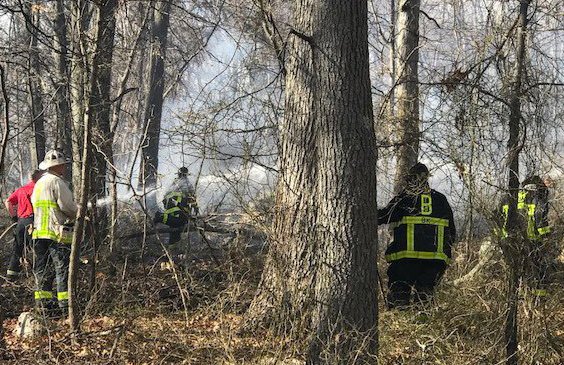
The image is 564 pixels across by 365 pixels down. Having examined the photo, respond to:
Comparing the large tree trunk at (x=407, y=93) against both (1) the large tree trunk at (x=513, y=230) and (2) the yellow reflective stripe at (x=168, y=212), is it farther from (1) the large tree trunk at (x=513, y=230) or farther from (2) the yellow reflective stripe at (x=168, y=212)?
(2) the yellow reflective stripe at (x=168, y=212)

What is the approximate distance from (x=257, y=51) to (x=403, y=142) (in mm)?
2164

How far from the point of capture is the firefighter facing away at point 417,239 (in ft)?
19.5

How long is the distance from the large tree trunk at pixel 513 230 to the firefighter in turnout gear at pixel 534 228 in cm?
5

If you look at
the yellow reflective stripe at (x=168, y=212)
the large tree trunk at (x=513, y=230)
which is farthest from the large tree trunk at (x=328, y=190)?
the yellow reflective stripe at (x=168, y=212)

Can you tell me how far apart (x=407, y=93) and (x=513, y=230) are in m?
3.59

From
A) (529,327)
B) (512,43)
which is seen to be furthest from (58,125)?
(529,327)

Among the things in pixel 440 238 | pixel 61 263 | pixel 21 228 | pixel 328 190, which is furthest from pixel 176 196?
pixel 328 190

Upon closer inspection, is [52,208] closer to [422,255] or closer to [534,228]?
[422,255]

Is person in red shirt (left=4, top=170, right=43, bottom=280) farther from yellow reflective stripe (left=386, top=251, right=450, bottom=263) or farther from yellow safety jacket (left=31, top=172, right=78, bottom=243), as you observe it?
yellow reflective stripe (left=386, top=251, right=450, bottom=263)

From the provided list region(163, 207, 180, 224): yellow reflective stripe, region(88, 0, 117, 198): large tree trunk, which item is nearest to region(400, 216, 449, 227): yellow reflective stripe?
region(88, 0, 117, 198): large tree trunk

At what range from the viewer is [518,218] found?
15.1ft

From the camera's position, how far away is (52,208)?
241 inches

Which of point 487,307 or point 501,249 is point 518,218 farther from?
point 487,307

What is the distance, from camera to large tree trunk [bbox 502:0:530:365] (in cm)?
454
